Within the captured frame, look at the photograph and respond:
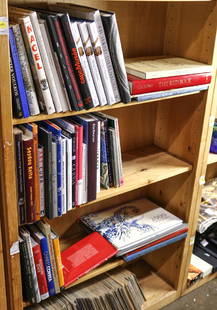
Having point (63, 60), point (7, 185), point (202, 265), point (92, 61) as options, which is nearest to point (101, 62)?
point (92, 61)

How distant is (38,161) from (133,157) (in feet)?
2.17

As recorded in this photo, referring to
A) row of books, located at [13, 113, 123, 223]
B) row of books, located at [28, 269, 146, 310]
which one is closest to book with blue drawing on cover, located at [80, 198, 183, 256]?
row of books, located at [28, 269, 146, 310]

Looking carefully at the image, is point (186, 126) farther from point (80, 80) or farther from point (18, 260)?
point (18, 260)

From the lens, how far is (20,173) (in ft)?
3.87

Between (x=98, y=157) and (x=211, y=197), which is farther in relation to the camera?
(x=211, y=197)

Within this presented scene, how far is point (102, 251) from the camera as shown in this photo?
1.60 metres

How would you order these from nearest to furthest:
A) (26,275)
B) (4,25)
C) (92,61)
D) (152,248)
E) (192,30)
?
(4,25)
(92,61)
(26,275)
(192,30)
(152,248)

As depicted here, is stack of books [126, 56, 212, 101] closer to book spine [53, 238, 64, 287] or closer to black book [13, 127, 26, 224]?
black book [13, 127, 26, 224]

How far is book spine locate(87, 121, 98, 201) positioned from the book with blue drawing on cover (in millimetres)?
336

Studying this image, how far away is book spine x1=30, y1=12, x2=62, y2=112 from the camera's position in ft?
3.55

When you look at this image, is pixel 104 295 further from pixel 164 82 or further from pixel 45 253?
pixel 164 82

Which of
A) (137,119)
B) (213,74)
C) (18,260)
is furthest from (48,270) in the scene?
(213,74)

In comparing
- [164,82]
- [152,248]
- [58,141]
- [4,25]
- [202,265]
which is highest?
[4,25]

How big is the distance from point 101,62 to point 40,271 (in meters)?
0.73
